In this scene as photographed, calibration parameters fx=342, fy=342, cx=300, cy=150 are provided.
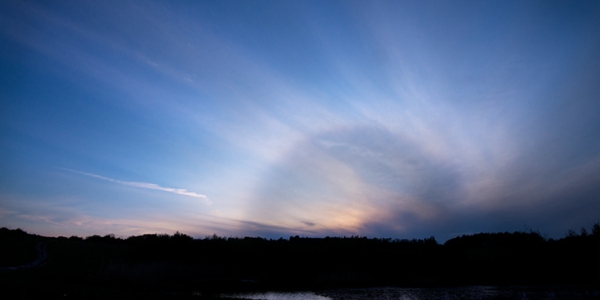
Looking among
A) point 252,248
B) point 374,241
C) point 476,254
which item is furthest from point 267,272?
point 476,254

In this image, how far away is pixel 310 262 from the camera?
5872 cm

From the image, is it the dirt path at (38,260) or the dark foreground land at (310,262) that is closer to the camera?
the dirt path at (38,260)

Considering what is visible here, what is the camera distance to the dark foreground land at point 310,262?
128 feet

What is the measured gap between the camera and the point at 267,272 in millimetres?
54562

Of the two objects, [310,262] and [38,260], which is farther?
[310,262]

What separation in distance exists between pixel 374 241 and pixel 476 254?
64.0 feet

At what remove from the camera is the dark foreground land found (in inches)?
1533

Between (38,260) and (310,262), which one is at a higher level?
(310,262)

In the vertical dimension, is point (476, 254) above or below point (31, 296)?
above

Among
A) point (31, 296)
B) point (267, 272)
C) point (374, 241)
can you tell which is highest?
point (374, 241)

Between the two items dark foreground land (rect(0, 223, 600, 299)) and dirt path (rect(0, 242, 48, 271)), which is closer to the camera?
dirt path (rect(0, 242, 48, 271))

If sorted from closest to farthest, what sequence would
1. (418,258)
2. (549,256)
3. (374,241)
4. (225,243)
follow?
(549,256) < (225,243) < (418,258) < (374,241)

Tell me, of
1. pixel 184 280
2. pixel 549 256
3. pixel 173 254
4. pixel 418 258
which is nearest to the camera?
pixel 184 280

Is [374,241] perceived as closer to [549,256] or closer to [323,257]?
[323,257]
